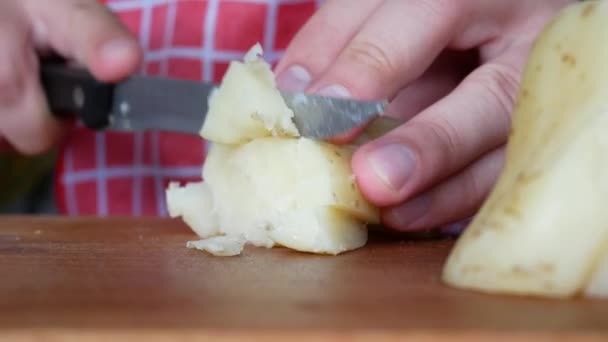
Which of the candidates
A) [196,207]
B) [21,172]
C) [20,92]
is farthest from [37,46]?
[196,207]

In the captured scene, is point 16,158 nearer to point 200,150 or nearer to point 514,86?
point 200,150

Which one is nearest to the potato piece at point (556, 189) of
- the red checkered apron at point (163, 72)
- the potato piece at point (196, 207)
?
the potato piece at point (196, 207)

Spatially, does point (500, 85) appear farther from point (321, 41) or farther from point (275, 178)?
point (275, 178)

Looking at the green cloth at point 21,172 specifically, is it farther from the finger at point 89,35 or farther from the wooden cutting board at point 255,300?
the wooden cutting board at point 255,300

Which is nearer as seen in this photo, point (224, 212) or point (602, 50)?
point (602, 50)

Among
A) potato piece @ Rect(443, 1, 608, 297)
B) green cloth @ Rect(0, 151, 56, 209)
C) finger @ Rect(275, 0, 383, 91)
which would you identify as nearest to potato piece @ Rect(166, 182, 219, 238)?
A: finger @ Rect(275, 0, 383, 91)

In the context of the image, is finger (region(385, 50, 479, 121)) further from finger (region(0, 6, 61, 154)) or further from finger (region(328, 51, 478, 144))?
finger (region(0, 6, 61, 154))

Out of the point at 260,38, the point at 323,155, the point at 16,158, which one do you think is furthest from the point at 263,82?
the point at 16,158
